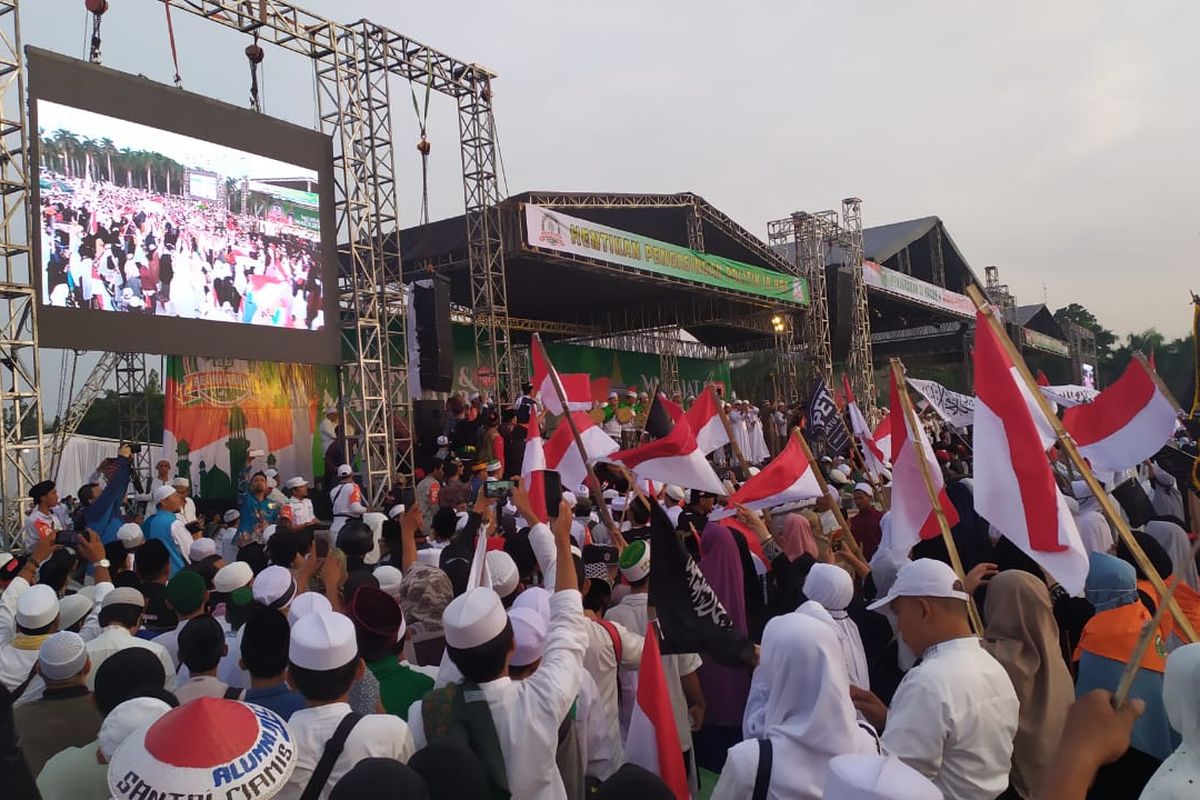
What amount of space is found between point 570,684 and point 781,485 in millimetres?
2961

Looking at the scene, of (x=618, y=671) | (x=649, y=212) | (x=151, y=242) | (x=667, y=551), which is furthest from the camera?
(x=649, y=212)

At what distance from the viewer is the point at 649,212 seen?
66.9 feet

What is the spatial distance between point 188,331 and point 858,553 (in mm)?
8743

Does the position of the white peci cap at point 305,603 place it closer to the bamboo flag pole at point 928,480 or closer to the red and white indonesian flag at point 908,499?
the bamboo flag pole at point 928,480

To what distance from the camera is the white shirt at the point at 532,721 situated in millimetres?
2338

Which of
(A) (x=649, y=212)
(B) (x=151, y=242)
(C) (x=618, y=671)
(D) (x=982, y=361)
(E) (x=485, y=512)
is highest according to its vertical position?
(A) (x=649, y=212)

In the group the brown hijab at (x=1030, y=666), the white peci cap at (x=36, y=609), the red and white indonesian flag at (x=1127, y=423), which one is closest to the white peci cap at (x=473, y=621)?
the brown hijab at (x=1030, y=666)

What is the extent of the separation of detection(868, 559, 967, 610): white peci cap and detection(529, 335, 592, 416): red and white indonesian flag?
10.4 feet

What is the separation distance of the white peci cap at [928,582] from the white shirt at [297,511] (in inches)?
266

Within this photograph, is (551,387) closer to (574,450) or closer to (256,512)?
(574,450)

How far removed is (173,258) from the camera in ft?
34.4

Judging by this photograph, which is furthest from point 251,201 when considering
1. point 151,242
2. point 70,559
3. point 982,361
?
point 982,361

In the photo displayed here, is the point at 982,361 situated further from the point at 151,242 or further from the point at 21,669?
the point at 151,242

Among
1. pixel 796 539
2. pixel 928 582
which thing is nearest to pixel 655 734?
pixel 928 582
